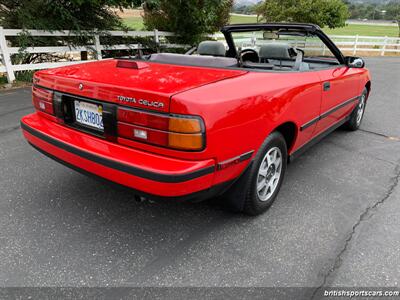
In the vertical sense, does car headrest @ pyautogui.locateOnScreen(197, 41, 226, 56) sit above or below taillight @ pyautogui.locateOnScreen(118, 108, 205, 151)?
above

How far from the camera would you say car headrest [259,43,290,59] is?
3.34m

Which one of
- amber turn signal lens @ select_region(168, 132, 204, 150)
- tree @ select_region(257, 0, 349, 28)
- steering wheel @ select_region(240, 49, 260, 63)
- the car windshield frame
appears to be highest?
tree @ select_region(257, 0, 349, 28)

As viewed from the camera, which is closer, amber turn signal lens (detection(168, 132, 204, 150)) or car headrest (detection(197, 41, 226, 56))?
amber turn signal lens (detection(168, 132, 204, 150))

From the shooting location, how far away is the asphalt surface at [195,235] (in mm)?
2037

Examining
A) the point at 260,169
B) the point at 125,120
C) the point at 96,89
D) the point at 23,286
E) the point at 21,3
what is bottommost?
the point at 23,286

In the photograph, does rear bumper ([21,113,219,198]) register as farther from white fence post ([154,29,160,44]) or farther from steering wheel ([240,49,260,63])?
white fence post ([154,29,160,44])

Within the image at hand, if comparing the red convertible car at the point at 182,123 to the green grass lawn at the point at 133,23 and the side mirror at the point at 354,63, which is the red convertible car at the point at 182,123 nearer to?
the side mirror at the point at 354,63

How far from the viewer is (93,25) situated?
8.80 meters

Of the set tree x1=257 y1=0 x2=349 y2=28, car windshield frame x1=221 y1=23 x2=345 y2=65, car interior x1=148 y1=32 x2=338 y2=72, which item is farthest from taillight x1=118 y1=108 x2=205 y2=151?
tree x1=257 y1=0 x2=349 y2=28

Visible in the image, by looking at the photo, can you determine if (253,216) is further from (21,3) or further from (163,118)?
(21,3)

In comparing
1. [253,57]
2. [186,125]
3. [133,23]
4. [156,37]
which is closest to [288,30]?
[253,57]

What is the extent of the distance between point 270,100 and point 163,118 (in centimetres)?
85

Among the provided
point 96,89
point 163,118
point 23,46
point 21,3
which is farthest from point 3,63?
point 163,118

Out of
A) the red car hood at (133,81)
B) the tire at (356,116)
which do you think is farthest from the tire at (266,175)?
the tire at (356,116)
